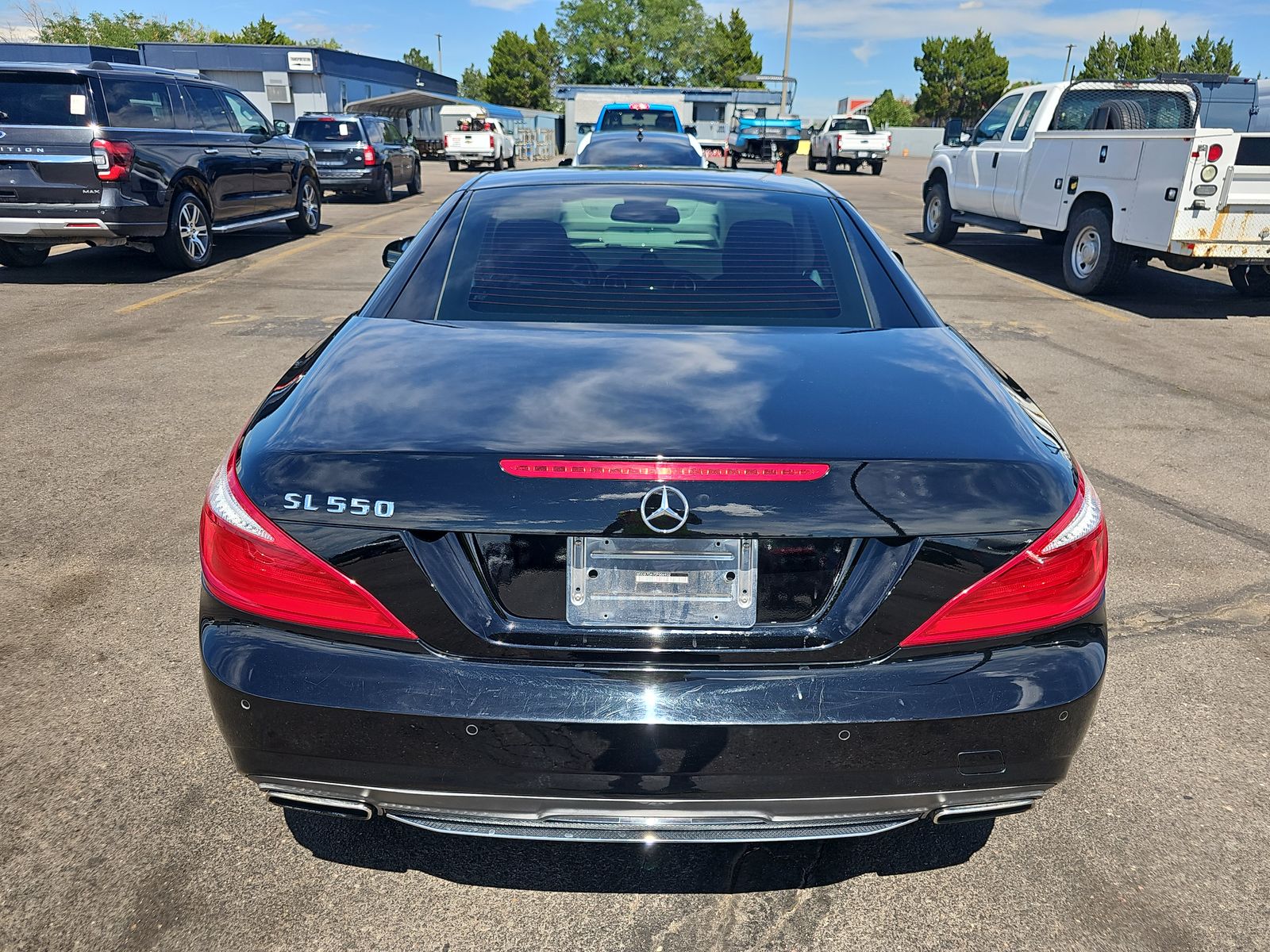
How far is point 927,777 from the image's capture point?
1.88 metres

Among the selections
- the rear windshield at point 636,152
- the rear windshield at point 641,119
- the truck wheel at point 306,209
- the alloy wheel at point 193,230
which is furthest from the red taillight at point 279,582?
the rear windshield at point 641,119

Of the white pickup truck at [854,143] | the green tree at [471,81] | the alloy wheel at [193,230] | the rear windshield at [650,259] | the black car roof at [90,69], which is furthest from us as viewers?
the green tree at [471,81]

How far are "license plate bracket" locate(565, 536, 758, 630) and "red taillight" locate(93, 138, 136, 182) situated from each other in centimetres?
962

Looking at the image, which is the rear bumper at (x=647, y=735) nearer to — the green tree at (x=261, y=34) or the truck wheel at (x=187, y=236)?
the truck wheel at (x=187, y=236)

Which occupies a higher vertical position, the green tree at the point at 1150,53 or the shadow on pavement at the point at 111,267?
the green tree at the point at 1150,53

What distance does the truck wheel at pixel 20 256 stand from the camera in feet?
36.8

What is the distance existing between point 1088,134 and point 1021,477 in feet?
32.6

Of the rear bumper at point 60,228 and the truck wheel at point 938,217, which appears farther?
the truck wheel at point 938,217

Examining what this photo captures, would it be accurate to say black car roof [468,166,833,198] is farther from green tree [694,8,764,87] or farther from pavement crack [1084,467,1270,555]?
green tree [694,8,764,87]

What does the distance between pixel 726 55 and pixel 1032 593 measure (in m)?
102

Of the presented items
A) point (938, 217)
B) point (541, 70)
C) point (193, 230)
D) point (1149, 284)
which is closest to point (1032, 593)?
point (193, 230)

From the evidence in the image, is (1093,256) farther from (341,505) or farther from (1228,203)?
(341,505)

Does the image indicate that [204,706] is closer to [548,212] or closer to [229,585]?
[229,585]

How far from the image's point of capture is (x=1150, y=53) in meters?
75.7
